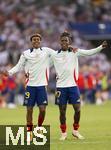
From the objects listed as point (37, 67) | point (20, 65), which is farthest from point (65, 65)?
point (20, 65)

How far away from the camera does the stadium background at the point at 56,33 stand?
38853mm

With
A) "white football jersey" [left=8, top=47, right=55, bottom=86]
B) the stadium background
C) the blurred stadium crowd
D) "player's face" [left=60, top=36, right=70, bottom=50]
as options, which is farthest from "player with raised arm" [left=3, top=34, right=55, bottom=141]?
the blurred stadium crowd

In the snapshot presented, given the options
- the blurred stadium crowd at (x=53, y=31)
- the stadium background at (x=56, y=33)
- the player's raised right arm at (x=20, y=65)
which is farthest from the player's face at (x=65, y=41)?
the blurred stadium crowd at (x=53, y=31)

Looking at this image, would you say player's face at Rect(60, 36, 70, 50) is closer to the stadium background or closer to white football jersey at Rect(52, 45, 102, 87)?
white football jersey at Rect(52, 45, 102, 87)

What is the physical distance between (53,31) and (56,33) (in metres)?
0.19

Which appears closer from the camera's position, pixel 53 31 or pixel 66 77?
pixel 66 77

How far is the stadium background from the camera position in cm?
3885

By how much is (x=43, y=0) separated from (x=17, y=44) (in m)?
4.84

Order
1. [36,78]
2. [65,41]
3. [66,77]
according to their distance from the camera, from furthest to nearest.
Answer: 1. [66,77]
2. [65,41]
3. [36,78]

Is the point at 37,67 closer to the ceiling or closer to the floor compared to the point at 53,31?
closer to the floor

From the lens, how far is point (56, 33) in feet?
143

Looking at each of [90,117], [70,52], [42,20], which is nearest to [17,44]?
[42,20]

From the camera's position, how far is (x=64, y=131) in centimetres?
1853
